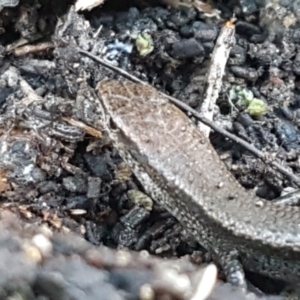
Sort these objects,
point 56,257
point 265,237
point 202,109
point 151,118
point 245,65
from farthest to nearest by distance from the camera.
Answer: point 245,65 < point 202,109 < point 151,118 < point 265,237 < point 56,257

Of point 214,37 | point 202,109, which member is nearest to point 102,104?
point 202,109

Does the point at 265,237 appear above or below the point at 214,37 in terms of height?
below

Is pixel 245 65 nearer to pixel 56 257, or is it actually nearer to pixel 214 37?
pixel 214 37

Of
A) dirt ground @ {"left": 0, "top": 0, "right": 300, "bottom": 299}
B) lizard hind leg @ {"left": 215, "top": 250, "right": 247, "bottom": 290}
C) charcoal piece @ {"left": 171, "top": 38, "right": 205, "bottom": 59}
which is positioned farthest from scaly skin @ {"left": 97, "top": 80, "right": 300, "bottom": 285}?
charcoal piece @ {"left": 171, "top": 38, "right": 205, "bottom": 59}

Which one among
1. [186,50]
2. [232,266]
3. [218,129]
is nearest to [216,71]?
[186,50]

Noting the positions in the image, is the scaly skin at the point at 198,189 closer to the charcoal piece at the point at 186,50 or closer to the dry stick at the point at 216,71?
the dry stick at the point at 216,71
